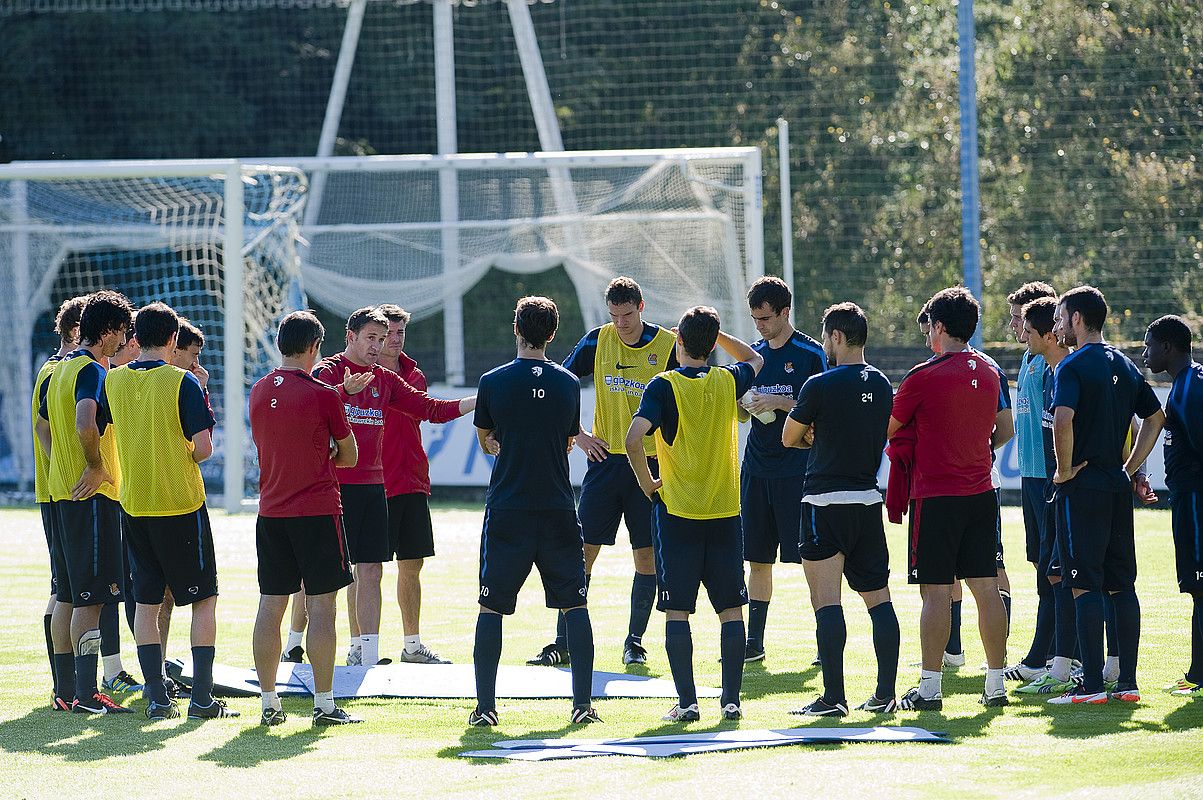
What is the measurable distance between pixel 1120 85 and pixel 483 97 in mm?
11570

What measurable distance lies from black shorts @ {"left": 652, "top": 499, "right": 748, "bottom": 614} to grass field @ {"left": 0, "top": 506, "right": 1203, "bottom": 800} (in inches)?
22.0

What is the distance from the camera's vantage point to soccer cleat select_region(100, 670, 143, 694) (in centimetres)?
A: 769

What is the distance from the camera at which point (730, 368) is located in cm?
703

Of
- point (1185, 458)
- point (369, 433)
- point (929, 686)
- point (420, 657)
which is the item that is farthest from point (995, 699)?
point (369, 433)

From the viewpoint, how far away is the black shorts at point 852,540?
669 cm

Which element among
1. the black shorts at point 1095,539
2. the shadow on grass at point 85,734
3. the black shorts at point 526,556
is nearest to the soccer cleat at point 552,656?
the black shorts at point 526,556

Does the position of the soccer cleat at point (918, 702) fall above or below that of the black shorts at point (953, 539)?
below

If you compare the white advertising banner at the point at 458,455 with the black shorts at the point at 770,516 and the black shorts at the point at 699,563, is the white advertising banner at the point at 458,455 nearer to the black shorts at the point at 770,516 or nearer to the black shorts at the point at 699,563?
the black shorts at the point at 770,516

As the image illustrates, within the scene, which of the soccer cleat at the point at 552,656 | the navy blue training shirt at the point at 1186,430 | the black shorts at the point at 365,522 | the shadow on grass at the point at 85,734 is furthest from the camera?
the soccer cleat at the point at 552,656

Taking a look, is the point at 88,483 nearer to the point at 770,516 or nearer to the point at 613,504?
the point at 613,504

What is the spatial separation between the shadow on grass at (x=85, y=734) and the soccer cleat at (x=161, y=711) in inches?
2.0

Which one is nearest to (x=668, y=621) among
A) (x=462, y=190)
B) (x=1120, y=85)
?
(x=462, y=190)

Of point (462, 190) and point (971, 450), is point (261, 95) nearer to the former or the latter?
point (462, 190)

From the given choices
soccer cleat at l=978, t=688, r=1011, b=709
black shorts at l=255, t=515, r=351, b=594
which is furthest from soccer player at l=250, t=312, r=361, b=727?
soccer cleat at l=978, t=688, r=1011, b=709
